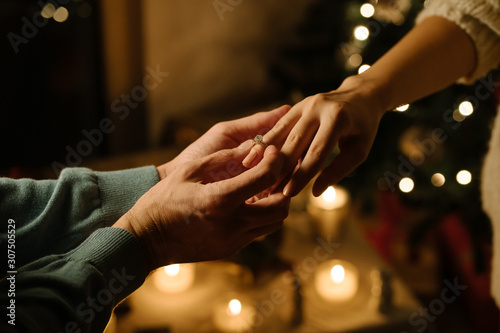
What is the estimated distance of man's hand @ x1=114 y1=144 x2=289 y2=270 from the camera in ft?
2.28

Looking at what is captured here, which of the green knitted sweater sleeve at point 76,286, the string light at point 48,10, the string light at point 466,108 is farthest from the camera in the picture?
the string light at point 48,10

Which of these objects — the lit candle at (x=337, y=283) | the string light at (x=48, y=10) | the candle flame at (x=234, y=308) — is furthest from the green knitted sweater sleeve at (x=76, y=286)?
the string light at (x=48, y=10)

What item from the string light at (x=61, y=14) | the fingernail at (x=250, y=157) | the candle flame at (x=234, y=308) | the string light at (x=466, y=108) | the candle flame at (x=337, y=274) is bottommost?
the candle flame at (x=337, y=274)

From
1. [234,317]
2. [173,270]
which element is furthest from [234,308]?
[173,270]

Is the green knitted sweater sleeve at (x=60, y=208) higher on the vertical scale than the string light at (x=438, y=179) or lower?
higher

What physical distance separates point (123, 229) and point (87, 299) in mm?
125

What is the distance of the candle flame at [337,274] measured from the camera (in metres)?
1.37

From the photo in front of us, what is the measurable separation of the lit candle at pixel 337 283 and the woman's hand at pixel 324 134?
25.2 inches

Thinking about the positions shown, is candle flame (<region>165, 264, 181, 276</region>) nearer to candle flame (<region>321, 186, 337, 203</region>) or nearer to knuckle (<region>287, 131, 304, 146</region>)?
candle flame (<region>321, 186, 337, 203</region>)

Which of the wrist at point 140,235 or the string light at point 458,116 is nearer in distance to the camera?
the wrist at point 140,235

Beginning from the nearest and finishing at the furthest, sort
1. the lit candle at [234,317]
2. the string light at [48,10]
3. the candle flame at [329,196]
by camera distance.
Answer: the lit candle at [234,317], the candle flame at [329,196], the string light at [48,10]

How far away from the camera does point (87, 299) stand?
588 millimetres

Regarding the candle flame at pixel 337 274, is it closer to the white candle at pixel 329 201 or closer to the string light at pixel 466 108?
the white candle at pixel 329 201

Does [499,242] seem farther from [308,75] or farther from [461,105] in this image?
[308,75]
